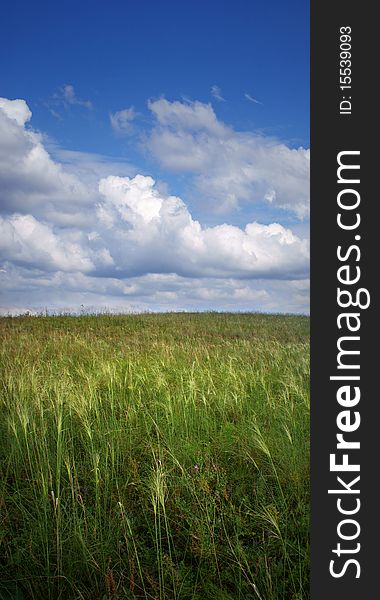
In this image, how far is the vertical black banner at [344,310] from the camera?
1.99 metres

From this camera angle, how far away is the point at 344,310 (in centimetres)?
206

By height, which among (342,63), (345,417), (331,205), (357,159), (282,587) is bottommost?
(282,587)

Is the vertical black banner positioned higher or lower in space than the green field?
higher

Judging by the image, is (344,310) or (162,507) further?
(162,507)

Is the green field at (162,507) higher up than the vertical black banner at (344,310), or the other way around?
the vertical black banner at (344,310)

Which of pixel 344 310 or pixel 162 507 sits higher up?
pixel 344 310

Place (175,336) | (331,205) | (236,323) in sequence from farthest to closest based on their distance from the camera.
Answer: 1. (236,323)
2. (175,336)
3. (331,205)

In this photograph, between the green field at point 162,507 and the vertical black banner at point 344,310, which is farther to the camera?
the green field at point 162,507

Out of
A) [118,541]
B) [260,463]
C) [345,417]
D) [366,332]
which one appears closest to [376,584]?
[345,417]

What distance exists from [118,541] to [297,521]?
1190 mm

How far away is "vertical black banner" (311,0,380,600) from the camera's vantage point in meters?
1.99

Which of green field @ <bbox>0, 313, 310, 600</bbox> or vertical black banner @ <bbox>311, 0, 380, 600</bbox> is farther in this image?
green field @ <bbox>0, 313, 310, 600</bbox>

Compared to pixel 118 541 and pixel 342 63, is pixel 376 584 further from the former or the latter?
pixel 342 63

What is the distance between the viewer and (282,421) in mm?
5148
